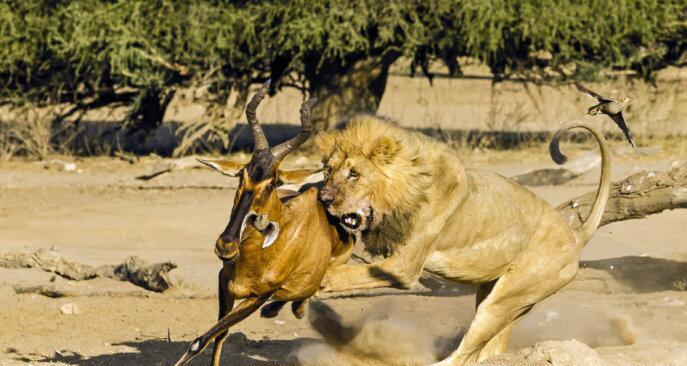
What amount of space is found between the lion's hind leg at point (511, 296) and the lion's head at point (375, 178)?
934mm

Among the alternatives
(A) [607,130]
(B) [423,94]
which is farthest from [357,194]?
(B) [423,94]

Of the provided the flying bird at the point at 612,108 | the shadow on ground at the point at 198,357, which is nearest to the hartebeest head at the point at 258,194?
the flying bird at the point at 612,108

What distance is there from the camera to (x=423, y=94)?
92.0 ft

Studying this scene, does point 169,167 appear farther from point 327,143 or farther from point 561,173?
point 327,143

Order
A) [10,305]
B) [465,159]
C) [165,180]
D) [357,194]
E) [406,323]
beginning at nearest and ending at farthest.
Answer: [357,194] → [406,323] → [10,305] → [165,180] → [465,159]

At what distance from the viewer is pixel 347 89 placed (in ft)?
59.1

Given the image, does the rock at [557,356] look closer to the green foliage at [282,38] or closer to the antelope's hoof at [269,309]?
the antelope's hoof at [269,309]

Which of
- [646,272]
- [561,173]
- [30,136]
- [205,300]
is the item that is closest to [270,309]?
[205,300]

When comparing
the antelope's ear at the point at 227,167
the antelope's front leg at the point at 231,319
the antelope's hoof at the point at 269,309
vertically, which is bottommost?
the antelope's hoof at the point at 269,309

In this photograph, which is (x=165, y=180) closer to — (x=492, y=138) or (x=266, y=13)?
(x=266, y=13)

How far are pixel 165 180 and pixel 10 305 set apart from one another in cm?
657

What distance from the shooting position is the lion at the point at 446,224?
6148mm

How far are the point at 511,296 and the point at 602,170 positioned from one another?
1.15 m

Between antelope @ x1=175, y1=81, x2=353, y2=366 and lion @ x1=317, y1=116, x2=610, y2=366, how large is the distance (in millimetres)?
130
